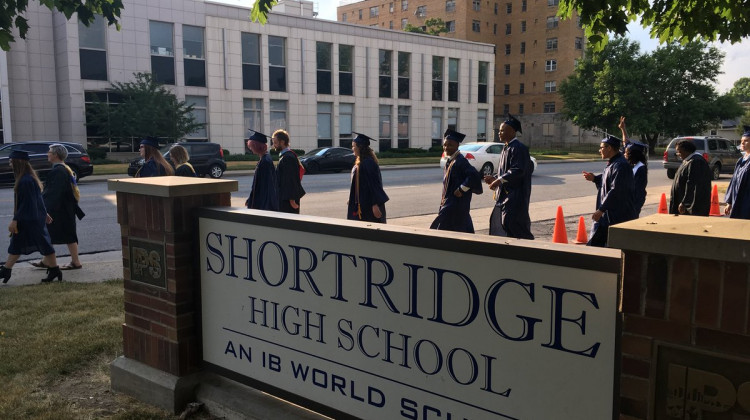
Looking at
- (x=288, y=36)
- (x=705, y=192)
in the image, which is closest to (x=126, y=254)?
(x=705, y=192)

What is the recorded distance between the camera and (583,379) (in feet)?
7.84

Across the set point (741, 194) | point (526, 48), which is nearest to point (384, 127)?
point (741, 194)

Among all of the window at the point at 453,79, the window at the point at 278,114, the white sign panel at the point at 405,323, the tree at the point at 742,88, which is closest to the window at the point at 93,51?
the window at the point at 278,114

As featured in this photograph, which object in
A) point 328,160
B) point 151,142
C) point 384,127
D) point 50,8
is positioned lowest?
point 328,160

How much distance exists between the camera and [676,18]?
19.8ft

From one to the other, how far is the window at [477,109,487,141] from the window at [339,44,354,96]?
1310cm

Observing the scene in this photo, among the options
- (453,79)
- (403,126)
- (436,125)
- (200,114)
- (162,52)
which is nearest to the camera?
(162,52)

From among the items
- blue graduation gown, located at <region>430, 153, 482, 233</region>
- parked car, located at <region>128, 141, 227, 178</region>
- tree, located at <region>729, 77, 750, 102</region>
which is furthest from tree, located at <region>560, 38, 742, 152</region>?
tree, located at <region>729, 77, 750, 102</region>

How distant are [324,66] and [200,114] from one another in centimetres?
893

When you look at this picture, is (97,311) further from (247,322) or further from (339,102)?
(339,102)

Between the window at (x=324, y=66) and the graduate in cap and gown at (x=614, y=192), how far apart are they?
112ft

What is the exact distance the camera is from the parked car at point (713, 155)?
82.6 ft

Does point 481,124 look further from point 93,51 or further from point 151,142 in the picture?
point 151,142

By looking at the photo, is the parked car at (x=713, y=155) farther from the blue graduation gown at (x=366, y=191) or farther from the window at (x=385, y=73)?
the blue graduation gown at (x=366, y=191)
